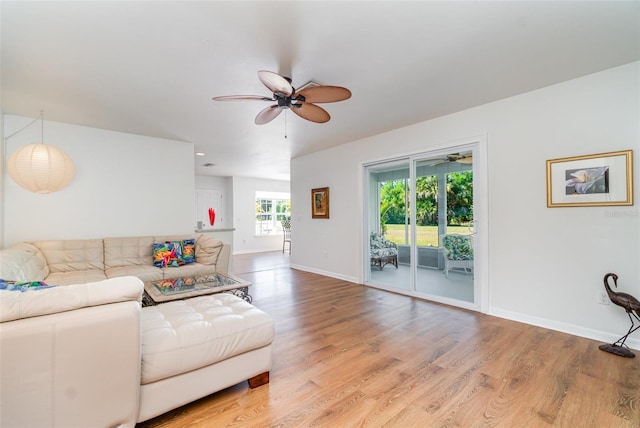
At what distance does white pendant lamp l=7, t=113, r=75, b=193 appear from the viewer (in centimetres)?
297

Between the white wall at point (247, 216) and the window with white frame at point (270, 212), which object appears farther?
the window with white frame at point (270, 212)

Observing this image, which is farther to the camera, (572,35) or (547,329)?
(547,329)

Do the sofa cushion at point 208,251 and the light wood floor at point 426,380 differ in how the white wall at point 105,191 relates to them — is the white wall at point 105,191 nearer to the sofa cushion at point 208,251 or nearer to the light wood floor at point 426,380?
the sofa cushion at point 208,251

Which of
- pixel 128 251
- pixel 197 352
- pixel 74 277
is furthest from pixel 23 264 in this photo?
pixel 197 352

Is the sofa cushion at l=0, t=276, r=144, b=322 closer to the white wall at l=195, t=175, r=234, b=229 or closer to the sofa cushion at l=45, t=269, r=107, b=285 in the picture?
the sofa cushion at l=45, t=269, r=107, b=285

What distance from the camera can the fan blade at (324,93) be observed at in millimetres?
Result: 2132

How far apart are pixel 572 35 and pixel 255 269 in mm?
5793

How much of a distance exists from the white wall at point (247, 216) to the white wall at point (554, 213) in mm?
6406

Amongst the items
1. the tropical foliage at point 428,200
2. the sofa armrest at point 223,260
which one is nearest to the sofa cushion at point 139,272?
the sofa armrest at point 223,260

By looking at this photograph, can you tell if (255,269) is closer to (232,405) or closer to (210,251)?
(210,251)

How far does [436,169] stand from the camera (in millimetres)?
3828

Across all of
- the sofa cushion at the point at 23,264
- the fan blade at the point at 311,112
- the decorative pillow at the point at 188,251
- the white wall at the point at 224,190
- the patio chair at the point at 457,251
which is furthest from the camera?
the white wall at the point at 224,190

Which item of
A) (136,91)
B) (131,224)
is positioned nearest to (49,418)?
(136,91)

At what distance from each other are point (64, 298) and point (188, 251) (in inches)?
116
